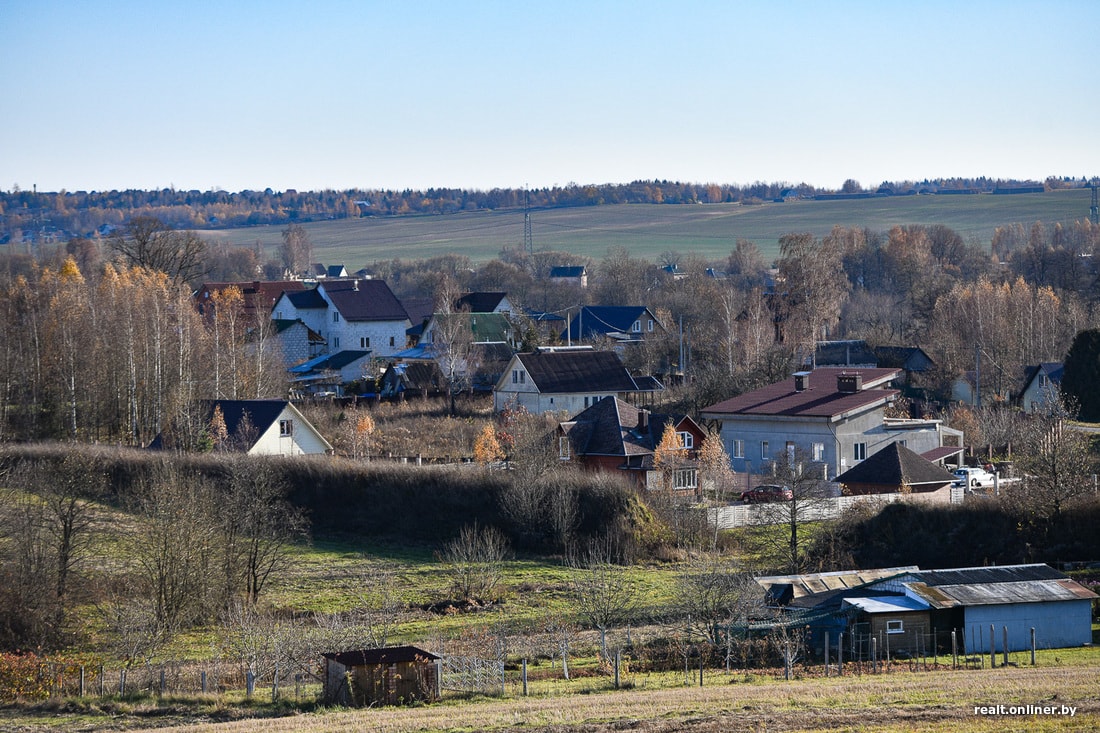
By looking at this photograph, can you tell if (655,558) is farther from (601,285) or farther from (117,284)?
(601,285)

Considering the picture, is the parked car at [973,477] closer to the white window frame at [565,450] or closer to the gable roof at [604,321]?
the white window frame at [565,450]

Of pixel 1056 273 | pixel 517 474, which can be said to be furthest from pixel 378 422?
pixel 1056 273

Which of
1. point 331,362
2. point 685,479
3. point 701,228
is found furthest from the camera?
point 701,228

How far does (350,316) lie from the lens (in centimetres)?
7538

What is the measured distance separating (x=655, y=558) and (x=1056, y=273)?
7280cm

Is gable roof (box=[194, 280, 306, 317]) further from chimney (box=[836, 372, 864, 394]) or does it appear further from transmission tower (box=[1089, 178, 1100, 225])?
transmission tower (box=[1089, 178, 1100, 225])

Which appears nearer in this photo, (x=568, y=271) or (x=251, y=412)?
(x=251, y=412)

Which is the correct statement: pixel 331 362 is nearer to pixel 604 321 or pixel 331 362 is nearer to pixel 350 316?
pixel 350 316

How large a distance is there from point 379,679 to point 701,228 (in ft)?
562

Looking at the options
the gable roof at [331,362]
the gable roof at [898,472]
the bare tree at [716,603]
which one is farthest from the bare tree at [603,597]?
A: the gable roof at [331,362]

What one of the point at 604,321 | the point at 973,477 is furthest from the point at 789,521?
the point at 604,321

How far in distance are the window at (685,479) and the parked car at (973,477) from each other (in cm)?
811

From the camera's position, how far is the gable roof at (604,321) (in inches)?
3312

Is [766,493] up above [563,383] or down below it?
below
